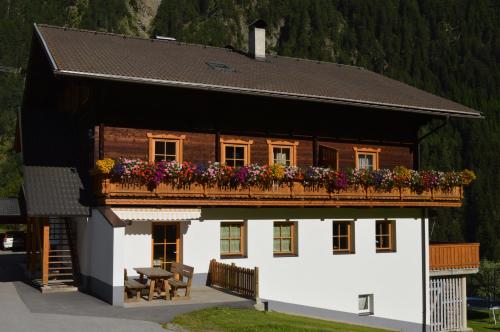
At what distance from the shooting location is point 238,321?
15.6m

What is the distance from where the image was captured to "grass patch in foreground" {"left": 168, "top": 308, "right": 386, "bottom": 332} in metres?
14.9

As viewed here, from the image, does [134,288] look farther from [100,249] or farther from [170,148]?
[170,148]

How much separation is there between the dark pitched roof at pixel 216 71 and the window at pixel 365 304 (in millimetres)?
7175

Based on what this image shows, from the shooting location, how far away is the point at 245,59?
28516 millimetres

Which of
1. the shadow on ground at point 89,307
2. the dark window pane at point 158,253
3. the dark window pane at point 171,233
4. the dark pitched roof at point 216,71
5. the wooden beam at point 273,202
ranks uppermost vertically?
the dark pitched roof at point 216,71

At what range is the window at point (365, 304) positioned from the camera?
24328mm

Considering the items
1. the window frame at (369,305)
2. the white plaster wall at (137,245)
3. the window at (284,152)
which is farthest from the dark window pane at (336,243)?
the white plaster wall at (137,245)

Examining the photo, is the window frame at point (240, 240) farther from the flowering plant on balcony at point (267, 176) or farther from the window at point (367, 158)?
the window at point (367, 158)

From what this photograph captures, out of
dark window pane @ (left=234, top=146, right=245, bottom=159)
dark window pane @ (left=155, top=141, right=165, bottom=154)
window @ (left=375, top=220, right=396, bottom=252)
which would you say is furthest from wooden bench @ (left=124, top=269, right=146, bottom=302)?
window @ (left=375, top=220, right=396, bottom=252)

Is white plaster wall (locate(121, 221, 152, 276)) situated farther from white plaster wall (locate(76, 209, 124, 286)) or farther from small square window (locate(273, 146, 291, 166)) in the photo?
small square window (locate(273, 146, 291, 166))

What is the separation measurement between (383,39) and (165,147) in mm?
153004

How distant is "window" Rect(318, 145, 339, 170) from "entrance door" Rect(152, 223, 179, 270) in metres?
6.54

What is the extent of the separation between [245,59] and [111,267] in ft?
43.2

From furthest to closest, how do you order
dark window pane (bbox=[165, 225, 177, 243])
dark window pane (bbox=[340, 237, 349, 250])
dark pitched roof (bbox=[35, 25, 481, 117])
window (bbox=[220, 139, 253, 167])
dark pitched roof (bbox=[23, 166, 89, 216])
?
dark window pane (bbox=[340, 237, 349, 250])
window (bbox=[220, 139, 253, 167])
dark window pane (bbox=[165, 225, 177, 243])
dark pitched roof (bbox=[35, 25, 481, 117])
dark pitched roof (bbox=[23, 166, 89, 216])
